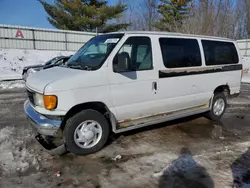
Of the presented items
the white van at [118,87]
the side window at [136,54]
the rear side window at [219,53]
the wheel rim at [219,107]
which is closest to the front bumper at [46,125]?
the white van at [118,87]

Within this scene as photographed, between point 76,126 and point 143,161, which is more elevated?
point 76,126

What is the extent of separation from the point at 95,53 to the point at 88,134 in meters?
1.58

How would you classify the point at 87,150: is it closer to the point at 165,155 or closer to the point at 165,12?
the point at 165,155

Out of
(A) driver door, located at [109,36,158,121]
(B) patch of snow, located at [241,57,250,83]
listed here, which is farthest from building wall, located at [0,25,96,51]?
(A) driver door, located at [109,36,158,121]

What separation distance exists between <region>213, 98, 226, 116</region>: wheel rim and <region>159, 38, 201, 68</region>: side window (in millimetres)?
1489

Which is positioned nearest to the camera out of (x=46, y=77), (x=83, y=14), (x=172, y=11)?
(x=46, y=77)

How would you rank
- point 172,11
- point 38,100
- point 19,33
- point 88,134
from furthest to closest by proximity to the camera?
point 172,11 < point 19,33 < point 88,134 < point 38,100

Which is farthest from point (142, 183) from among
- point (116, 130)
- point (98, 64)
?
point (98, 64)

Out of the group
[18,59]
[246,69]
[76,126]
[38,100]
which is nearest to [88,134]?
[76,126]

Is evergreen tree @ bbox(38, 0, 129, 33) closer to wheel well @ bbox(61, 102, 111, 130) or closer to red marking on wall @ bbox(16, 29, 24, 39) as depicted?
red marking on wall @ bbox(16, 29, 24, 39)

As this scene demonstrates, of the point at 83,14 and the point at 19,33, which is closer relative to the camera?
the point at 19,33

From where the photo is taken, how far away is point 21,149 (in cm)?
425

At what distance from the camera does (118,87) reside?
4148 millimetres

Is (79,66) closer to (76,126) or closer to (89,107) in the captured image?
(89,107)
